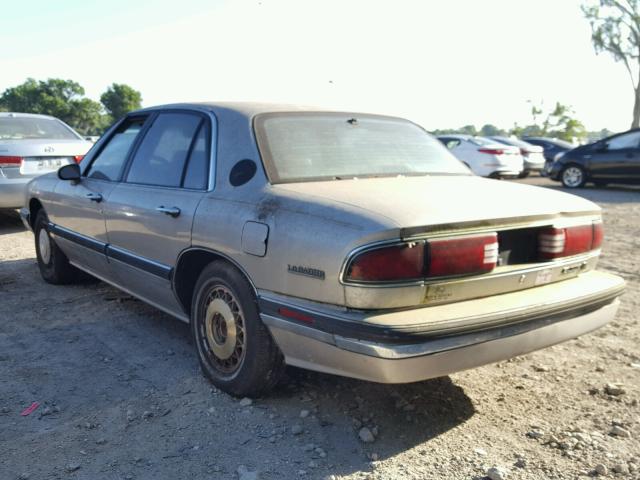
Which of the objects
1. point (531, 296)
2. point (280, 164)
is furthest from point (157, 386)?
point (531, 296)

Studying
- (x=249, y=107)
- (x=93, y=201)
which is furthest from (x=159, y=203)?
(x=93, y=201)

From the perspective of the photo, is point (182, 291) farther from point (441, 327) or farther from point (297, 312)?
point (441, 327)

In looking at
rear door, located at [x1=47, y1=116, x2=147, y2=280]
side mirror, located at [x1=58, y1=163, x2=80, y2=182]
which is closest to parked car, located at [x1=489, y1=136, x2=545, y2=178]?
rear door, located at [x1=47, y1=116, x2=147, y2=280]

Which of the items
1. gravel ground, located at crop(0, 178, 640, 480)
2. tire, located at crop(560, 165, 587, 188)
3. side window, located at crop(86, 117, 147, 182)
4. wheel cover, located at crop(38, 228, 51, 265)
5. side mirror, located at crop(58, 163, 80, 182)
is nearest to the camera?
gravel ground, located at crop(0, 178, 640, 480)

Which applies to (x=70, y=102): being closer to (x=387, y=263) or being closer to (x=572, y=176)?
(x=572, y=176)

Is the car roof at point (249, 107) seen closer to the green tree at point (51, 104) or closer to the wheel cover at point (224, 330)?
the wheel cover at point (224, 330)

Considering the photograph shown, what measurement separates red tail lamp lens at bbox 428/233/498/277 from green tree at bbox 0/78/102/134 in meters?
75.1

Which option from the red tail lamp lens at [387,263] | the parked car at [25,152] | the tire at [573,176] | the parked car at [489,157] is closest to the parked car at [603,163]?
the tire at [573,176]

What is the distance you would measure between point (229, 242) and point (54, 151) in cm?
615

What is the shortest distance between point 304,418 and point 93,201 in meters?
2.39

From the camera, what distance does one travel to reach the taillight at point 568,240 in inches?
113

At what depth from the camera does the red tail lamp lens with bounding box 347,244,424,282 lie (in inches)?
95.6

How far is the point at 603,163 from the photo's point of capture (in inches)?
552

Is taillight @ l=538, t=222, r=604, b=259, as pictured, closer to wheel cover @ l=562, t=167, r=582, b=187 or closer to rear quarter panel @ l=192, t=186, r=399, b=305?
rear quarter panel @ l=192, t=186, r=399, b=305
